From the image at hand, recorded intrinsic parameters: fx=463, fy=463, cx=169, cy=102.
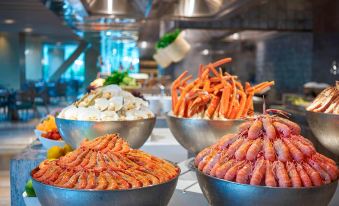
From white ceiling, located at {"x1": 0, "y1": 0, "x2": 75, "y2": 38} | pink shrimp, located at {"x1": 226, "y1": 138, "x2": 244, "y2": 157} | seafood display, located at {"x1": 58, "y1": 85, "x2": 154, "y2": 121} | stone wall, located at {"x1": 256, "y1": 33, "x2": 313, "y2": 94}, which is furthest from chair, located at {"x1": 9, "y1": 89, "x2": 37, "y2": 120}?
pink shrimp, located at {"x1": 226, "y1": 138, "x2": 244, "y2": 157}

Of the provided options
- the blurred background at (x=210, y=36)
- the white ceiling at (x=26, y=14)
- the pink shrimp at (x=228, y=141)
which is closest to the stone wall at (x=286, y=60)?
the blurred background at (x=210, y=36)

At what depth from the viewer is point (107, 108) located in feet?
6.40

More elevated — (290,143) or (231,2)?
(231,2)

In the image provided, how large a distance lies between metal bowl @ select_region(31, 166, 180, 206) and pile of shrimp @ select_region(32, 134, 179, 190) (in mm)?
21

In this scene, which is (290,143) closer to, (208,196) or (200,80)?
(208,196)

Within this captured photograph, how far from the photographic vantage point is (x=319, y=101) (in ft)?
5.76

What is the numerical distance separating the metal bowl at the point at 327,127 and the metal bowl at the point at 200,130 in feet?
0.89

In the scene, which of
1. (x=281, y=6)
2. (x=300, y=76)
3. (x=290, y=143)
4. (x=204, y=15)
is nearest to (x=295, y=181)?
(x=290, y=143)

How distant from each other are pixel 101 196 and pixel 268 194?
1.26 feet

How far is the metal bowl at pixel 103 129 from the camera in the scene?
1.87 m

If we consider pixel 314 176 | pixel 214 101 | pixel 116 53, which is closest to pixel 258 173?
pixel 314 176

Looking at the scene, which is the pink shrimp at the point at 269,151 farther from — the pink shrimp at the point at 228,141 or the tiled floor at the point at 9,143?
the tiled floor at the point at 9,143

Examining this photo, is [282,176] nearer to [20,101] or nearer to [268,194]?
[268,194]

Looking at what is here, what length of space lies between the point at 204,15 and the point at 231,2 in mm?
855
